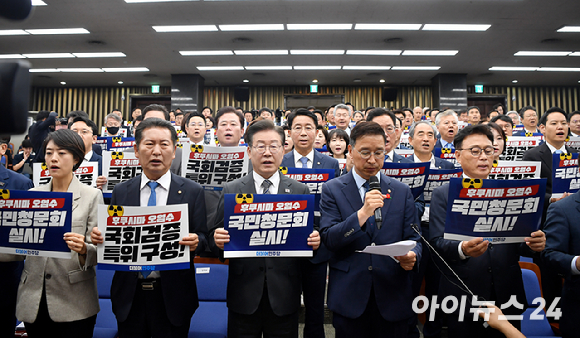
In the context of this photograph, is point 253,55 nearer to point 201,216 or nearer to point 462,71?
point 462,71

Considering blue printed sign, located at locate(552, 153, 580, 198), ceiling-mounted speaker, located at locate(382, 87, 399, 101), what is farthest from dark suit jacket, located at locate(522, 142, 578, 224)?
ceiling-mounted speaker, located at locate(382, 87, 399, 101)

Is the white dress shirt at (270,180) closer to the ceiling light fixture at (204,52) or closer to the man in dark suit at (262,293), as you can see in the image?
the man in dark suit at (262,293)

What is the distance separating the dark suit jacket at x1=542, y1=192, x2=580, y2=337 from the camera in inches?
76.1

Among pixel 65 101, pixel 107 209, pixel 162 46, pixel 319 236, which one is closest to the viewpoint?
pixel 107 209

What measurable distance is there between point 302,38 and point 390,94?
6477 millimetres

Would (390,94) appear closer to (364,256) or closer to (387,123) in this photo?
(387,123)

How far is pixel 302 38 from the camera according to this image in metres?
9.20

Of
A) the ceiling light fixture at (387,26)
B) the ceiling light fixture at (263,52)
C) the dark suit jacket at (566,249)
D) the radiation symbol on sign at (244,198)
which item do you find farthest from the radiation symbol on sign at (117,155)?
the ceiling light fixture at (263,52)

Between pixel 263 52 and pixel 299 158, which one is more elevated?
pixel 263 52

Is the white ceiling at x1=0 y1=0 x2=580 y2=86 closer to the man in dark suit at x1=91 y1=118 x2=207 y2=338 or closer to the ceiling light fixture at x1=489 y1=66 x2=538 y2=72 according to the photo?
the ceiling light fixture at x1=489 y1=66 x2=538 y2=72

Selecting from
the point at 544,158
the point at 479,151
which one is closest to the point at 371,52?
the point at 544,158

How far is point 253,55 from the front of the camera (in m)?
10.6

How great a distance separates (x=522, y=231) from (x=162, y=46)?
1012 cm

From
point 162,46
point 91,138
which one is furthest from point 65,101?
point 91,138
